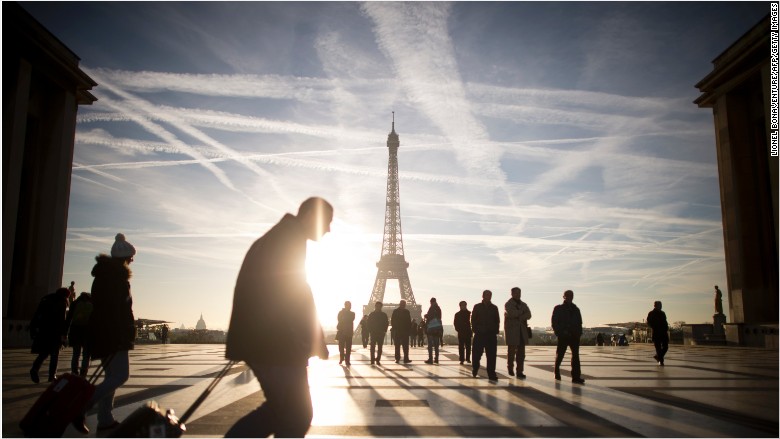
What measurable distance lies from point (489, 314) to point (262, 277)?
27.5ft

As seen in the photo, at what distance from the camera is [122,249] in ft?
18.0

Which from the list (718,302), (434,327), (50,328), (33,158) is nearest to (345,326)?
(434,327)

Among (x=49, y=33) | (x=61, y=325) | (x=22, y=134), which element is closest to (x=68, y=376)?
(x=61, y=325)

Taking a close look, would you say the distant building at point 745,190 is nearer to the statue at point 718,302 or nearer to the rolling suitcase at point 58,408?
the statue at point 718,302

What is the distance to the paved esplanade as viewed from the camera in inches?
205

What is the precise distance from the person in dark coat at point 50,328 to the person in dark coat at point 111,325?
475 centimetres

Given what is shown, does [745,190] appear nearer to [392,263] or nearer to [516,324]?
[516,324]

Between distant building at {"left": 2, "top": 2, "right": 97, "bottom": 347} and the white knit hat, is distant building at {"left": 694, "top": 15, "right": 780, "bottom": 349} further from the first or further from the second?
distant building at {"left": 2, "top": 2, "right": 97, "bottom": 347}

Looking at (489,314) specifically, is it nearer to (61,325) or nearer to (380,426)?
(380,426)

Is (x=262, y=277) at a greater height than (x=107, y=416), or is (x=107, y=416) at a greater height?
(x=262, y=277)

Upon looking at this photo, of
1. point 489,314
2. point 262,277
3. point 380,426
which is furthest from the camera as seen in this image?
point 489,314

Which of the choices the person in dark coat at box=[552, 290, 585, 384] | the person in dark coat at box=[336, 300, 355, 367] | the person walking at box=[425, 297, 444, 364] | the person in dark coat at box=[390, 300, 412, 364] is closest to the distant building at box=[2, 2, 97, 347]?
the person in dark coat at box=[336, 300, 355, 367]

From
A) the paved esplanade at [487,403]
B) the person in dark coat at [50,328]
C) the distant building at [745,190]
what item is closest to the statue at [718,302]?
the distant building at [745,190]

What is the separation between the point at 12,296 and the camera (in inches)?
886
